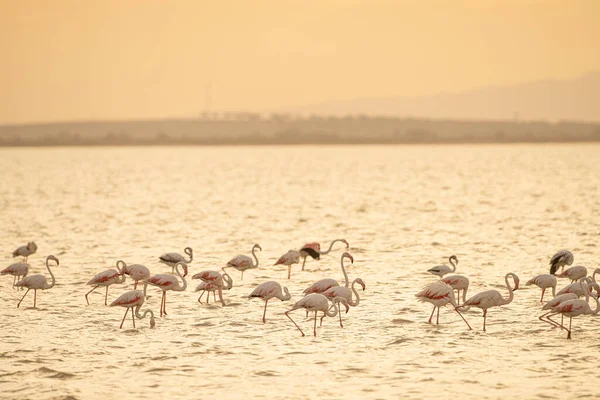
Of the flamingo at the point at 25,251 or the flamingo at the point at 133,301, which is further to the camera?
the flamingo at the point at 25,251

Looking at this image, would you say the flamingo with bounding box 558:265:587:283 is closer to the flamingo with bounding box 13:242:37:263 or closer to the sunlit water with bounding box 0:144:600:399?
the sunlit water with bounding box 0:144:600:399

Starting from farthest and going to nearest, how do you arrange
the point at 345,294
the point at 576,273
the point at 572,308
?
1. the point at 576,273
2. the point at 345,294
3. the point at 572,308

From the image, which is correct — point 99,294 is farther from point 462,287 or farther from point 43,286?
point 462,287

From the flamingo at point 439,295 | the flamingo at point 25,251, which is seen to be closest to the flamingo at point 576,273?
the flamingo at point 439,295

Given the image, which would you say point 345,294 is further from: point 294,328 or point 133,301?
point 133,301

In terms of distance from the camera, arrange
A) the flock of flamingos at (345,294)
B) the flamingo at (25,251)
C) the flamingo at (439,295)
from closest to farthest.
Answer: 1. the flock of flamingos at (345,294)
2. the flamingo at (439,295)
3. the flamingo at (25,251)

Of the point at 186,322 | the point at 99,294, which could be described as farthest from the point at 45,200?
the point at 186,322

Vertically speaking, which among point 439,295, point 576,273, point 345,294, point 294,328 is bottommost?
point 294,328

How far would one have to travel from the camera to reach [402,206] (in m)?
46.7

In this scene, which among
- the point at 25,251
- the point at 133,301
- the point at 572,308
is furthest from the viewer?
the point at 25,251

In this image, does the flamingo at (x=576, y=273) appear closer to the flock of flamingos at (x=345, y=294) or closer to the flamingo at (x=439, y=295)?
the flock of flamingos at (x=345, y=294)

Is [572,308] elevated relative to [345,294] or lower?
elevated

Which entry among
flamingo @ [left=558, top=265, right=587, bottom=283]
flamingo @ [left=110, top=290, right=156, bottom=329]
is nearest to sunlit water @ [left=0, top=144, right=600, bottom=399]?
flamingo @ [left=110, top=290, right=156, bottom=329]

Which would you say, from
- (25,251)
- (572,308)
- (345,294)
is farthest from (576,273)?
(25,251)
